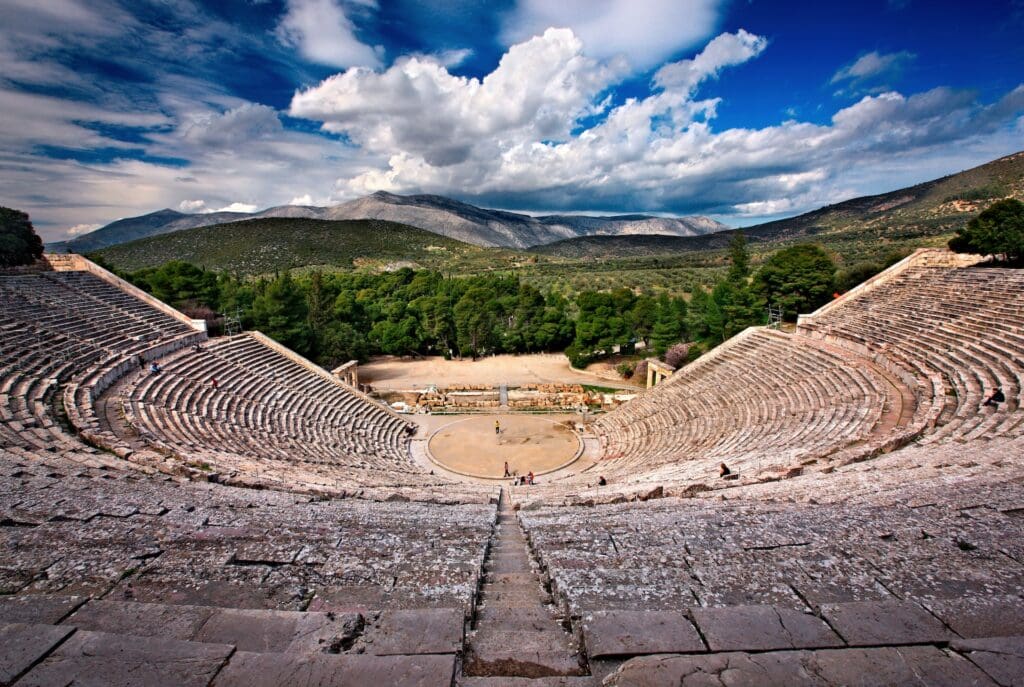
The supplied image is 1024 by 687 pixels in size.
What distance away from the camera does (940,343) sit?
14.8 m

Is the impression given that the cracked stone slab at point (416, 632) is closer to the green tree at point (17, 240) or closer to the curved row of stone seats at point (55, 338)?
the curved row of stone seats at point (55, 338)

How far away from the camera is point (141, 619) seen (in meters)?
3.12

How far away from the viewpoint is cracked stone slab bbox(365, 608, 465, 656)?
290cm

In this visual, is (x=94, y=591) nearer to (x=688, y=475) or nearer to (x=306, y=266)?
(x=688, y=475)

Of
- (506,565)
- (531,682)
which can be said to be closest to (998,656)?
(531,682)

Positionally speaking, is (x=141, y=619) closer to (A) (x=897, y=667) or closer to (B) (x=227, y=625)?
(B) (x=227, y=625)

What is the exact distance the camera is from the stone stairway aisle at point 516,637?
2846 millimetres

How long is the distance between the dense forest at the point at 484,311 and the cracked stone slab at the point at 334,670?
2755 cm

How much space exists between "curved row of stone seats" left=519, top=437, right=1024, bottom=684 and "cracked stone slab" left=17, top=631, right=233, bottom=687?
2.19 meters

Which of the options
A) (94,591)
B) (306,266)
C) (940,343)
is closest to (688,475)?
(94,591)

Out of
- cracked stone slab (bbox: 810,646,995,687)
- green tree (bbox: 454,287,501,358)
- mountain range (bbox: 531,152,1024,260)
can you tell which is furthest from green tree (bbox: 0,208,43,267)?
mountain range (bbox: 531,152,1024,260)

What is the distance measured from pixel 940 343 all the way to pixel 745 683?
17456 millimetres

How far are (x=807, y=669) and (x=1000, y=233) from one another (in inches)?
1181

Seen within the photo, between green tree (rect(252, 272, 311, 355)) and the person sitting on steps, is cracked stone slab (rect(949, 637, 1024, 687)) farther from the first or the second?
green tree (rect(252, 272, 311, 355))
